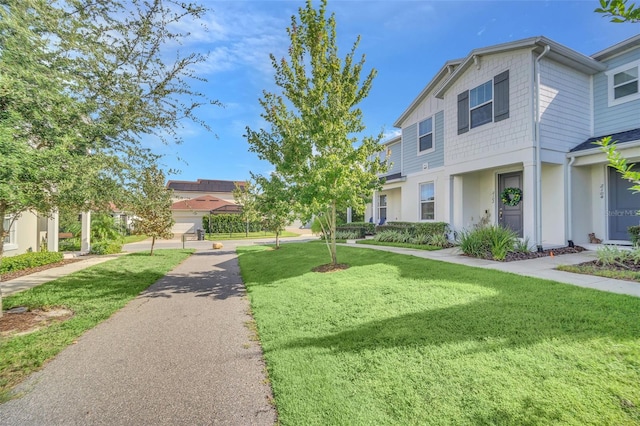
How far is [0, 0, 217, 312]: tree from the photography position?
4.04m

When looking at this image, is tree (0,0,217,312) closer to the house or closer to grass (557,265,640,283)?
the house

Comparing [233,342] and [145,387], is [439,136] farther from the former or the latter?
[145,387]

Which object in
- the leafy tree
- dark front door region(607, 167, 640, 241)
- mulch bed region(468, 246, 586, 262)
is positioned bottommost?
mulch bed region(468, 246, 586, 262)

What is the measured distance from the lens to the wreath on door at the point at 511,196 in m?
9.94

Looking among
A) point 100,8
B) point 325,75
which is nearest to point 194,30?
point 100,8

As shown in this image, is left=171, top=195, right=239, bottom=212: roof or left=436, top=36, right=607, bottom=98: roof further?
left=171, top=195, right=239, bottom=212: roof

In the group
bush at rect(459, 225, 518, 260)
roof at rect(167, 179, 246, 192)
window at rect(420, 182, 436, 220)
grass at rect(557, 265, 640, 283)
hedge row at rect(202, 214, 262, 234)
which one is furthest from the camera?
roof at rect(167, 179, 246, 192)

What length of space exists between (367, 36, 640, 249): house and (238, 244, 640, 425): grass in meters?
4.80

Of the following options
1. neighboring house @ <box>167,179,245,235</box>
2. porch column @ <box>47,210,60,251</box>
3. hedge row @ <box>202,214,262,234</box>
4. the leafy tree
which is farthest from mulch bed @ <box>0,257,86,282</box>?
hedge row @ <box>202,214,262,234</box>

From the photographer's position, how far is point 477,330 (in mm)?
3521

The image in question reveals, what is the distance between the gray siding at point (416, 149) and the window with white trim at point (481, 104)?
2139 millimetres

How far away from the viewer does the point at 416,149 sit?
14.2 metres

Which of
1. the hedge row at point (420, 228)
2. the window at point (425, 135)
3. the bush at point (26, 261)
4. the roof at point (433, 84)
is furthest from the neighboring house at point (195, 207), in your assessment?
the window at point (425, 135)

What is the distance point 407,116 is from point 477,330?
43.2ft
